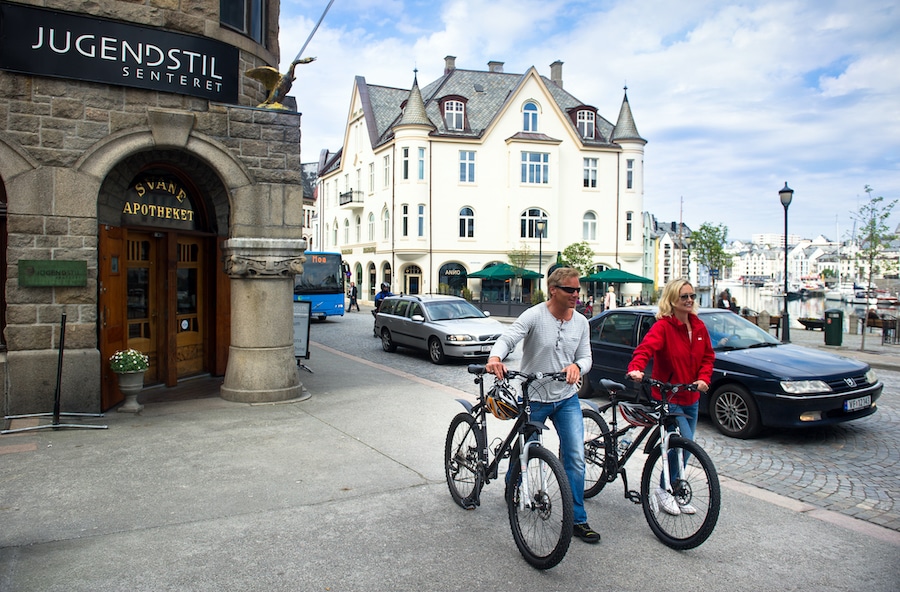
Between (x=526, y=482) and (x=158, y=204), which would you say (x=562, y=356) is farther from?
(x=158, y=204)

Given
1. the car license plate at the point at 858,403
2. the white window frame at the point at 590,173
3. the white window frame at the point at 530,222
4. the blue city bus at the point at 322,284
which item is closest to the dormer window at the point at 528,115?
the white window frame at the point at 590,173

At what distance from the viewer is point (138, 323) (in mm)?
9898

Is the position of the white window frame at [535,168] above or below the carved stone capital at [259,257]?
above

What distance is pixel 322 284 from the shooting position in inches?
1102

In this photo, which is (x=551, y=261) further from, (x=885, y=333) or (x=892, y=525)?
(x=892, y=525)

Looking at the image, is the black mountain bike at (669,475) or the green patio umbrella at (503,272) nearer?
the black mountain bike at (669,475)

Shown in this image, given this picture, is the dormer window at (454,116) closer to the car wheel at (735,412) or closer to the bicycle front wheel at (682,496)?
the car wheel at (735,412)

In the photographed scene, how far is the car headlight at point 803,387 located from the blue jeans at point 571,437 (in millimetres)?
3921

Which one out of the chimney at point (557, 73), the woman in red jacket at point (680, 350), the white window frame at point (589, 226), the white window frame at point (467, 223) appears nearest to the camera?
the woman in red jacket at point (680, 350)

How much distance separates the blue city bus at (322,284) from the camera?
27703mm

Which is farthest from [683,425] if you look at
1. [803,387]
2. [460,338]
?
[460,338]

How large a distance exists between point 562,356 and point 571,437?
552mm

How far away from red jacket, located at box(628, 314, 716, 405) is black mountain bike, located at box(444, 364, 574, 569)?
38.1 inches

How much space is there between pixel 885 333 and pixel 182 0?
20.7m
